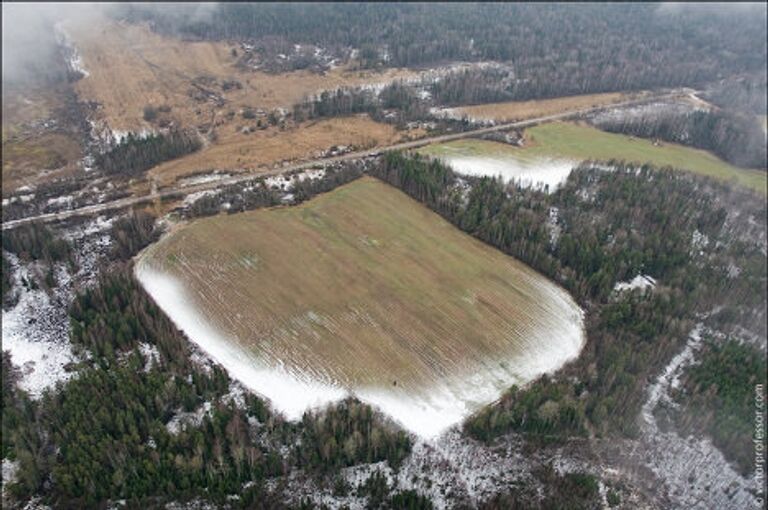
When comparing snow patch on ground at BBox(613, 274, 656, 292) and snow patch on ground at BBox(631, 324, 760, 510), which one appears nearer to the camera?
snow patch on ground at BBox(631, 324, 760, 510)

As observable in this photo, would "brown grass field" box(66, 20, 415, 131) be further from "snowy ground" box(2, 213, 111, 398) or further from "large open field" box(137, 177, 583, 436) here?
"large open field" box(137, 177, 583, 436)

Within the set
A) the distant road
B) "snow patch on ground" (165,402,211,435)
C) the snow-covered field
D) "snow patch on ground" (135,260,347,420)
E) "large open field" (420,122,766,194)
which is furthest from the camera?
"large open field" (420,122,766,194)

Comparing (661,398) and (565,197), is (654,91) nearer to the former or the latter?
(565,197)

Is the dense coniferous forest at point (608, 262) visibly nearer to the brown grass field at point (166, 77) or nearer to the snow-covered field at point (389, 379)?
the snow-covered field at point (389, 379)

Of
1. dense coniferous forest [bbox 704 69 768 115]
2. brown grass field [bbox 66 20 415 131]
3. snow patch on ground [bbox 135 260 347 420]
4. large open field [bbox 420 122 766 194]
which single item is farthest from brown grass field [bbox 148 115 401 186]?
dense coniferous forest [bbox 704 69 768 115]

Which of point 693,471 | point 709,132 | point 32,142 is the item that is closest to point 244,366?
point 693,471

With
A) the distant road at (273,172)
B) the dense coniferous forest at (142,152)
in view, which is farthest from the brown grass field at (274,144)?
the distant road at (273,172)

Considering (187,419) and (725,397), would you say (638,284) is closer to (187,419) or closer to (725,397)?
(725,397)

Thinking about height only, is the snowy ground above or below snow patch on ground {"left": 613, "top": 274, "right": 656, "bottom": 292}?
below
